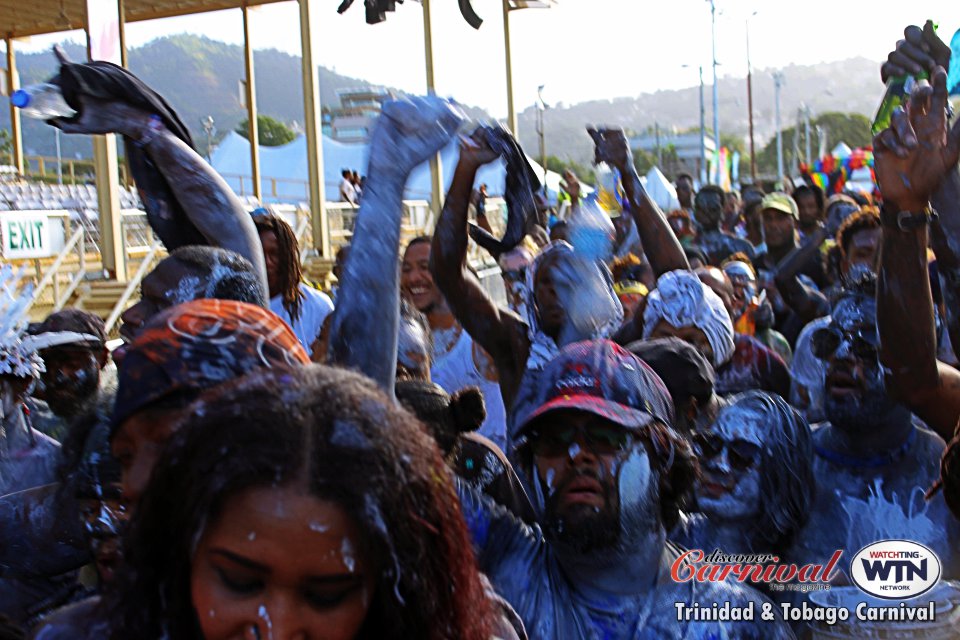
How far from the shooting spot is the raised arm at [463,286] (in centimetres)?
338

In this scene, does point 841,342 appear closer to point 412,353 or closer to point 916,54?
point 916,54

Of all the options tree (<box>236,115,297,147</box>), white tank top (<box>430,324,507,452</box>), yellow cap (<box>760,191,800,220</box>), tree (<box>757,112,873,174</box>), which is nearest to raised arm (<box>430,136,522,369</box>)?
white tank top (<box>430,324,507,452</box>)

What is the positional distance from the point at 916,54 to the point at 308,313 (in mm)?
2529

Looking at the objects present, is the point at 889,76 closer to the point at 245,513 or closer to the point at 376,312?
the point at 376,312


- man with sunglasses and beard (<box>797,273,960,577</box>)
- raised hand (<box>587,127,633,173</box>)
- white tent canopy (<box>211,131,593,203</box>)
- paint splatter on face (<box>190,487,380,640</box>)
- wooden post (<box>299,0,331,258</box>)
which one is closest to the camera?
paint splatter on face (<box>190,487,380,640</box>)

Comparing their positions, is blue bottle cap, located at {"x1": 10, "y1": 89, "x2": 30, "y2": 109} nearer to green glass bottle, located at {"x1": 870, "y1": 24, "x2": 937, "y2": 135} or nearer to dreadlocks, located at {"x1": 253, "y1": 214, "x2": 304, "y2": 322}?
dreadlocks, located at {"x1": 253, "y1": 214, "x2": 304, "y2": 322}

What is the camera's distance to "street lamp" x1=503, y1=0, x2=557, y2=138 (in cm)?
1747

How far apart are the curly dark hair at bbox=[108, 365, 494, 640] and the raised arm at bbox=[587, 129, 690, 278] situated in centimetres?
317

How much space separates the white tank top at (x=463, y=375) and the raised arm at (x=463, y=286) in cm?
52

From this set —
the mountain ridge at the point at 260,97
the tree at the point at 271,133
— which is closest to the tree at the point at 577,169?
the tree at the point at 271,133

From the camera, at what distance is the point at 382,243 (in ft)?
6.93

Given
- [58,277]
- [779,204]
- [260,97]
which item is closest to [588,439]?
[779,204]

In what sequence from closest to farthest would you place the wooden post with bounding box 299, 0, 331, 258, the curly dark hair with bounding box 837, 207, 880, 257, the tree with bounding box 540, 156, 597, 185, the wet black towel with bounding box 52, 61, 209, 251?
the wet black towel with bounding box 52, 61, 209, 251, the curly dark hair with bounding box 837, 207, 880, 257, the wooden post with bounding box 299, 0, 331, 258, the tree with bounding box 540, 156, 597, 185

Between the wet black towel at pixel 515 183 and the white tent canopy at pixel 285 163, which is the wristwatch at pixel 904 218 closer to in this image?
the wet black towel at pixel 515 183
